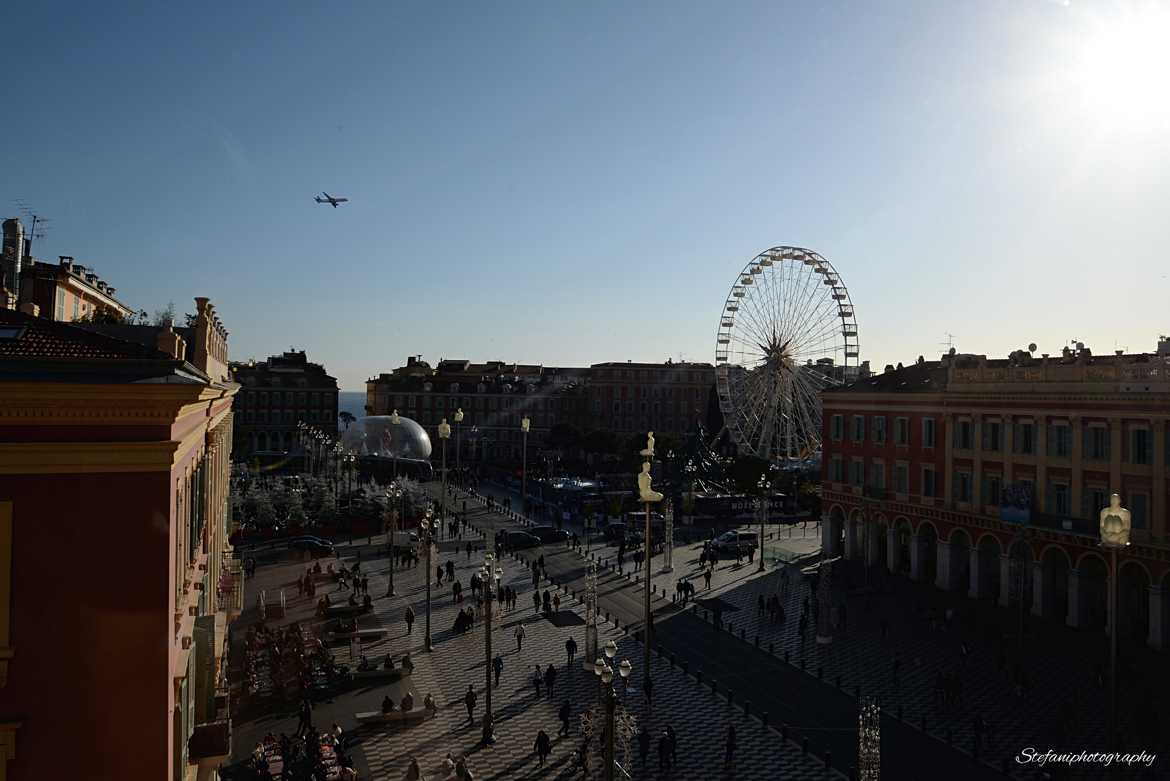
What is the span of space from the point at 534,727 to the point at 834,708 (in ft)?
27.9

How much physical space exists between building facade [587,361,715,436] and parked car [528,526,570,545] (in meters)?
65.5

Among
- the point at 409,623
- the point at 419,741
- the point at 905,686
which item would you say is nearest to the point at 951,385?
the point at 905,686

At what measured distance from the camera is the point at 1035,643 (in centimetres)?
3177

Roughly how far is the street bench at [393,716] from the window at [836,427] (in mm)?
30783

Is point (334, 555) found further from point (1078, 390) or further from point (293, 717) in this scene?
point (1078, 390)

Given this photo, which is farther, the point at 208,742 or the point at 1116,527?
the point at 1116,527

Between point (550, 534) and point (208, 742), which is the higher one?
point (208, 742)

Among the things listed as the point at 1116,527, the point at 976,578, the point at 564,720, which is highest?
the point at 1116,527

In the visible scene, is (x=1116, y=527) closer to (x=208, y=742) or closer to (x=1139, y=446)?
(x=208, y=742)

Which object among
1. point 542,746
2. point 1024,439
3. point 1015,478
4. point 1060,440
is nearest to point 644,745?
point 542,746

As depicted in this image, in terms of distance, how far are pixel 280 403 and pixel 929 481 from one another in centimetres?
8720

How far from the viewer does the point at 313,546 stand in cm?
4888

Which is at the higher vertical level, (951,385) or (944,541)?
(951,385)

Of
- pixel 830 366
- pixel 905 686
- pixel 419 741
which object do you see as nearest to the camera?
pixel 419 741
